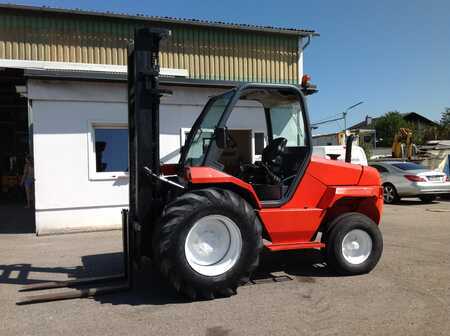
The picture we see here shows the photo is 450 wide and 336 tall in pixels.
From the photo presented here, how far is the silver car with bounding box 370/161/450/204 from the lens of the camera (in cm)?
1555

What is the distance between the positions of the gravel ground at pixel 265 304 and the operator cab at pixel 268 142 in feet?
4.42

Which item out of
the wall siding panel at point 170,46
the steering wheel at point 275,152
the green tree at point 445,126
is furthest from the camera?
the green tree at point 445,126

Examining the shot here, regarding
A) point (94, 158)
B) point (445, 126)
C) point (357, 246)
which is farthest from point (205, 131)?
Answer: point (445, 126)

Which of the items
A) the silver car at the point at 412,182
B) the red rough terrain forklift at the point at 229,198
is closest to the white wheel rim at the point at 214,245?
the red rough terrain forklift at the point at 229,198

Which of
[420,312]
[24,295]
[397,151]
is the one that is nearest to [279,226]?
[420,312]

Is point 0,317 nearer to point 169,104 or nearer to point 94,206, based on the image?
point 94,206

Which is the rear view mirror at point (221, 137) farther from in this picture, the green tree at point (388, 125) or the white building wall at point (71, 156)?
the green tree at point (388, 125)

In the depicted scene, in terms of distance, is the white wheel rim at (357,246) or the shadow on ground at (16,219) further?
the shadow on ground at (16,219)

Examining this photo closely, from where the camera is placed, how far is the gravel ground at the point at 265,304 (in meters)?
4.39

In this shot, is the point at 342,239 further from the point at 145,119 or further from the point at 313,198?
the point at 145,119

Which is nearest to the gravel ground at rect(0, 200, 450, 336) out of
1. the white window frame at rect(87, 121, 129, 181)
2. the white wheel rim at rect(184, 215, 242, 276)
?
the white wheel rim at rect(184, 215, 242, 276)

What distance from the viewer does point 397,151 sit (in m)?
23.8

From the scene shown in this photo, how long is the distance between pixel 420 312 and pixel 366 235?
5.43ft

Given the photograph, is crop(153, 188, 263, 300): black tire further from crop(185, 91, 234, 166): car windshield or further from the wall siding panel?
the wall siding panel
